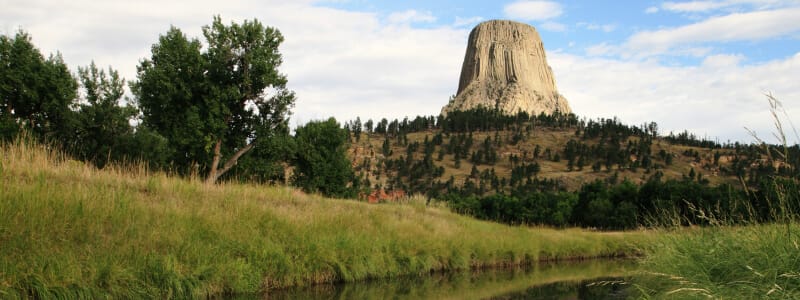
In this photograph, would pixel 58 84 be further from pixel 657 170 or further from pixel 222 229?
pixel 657 170

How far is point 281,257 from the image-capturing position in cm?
1483

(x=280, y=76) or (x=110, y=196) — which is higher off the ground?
(x=280, y=76)

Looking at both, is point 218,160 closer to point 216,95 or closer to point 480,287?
point 216,95

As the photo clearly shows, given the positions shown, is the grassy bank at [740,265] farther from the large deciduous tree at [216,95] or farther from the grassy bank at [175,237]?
the large deciduous tree at [216,95]

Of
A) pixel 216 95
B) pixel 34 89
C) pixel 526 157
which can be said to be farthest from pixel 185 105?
pixel 526 157

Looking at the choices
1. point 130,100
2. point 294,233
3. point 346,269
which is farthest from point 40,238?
point 130,100

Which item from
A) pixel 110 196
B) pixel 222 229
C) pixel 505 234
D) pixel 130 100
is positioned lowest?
pixel 505 234

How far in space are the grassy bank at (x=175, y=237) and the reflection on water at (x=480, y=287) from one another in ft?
2.47

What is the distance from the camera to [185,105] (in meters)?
34.2

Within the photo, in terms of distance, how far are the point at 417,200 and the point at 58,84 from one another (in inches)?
926

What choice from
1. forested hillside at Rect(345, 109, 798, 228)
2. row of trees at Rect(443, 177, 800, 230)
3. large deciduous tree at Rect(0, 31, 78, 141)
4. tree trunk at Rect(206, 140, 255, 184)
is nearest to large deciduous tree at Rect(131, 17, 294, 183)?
tree trunk at Rect(206, 140, 255, 184)

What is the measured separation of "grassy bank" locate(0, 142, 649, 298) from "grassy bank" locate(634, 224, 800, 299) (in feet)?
30.2

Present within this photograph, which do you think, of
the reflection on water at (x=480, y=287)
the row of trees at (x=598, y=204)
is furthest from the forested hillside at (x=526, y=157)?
the reflection on water at (x=480, y=287)

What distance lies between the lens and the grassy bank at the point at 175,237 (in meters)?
10.1
